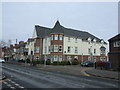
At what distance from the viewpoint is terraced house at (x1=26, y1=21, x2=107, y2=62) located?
4578 centimetres

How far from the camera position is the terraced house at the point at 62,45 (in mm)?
45781

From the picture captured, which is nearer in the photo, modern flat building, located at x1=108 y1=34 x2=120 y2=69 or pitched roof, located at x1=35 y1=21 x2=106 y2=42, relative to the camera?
modern flat building, located at x1=108 y1=34 x2=120 y2=69

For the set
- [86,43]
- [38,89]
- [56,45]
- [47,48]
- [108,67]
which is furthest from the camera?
[86,43]

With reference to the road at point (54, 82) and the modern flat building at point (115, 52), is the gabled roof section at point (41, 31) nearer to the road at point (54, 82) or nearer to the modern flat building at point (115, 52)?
the modern flat building at point (115, 52)

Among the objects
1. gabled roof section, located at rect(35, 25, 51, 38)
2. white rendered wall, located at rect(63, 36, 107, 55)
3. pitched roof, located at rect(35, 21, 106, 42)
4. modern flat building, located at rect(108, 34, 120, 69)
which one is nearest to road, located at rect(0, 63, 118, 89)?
modern flat building, located at rect(108, 34, 120, 69)

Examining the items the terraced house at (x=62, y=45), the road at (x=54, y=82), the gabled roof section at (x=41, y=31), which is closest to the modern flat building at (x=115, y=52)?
the road at (x=54, y=82)

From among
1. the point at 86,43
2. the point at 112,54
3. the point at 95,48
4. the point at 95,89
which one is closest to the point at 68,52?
the point at 86,43

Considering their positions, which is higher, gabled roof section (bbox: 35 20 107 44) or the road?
gabled roof section (bbox: 35 20 107 44)

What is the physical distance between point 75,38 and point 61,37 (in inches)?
229

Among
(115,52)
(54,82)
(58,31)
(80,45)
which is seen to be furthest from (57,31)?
(54,82)

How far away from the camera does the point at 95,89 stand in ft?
33.7

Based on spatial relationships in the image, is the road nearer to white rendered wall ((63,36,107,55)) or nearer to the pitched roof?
the pitched roof

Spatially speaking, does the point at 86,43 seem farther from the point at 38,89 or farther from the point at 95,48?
the point at 38,89

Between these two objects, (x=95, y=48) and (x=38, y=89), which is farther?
(x=95, y=48)
